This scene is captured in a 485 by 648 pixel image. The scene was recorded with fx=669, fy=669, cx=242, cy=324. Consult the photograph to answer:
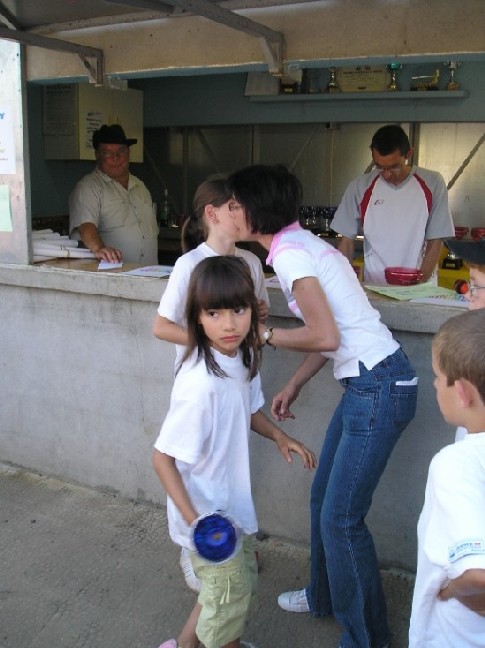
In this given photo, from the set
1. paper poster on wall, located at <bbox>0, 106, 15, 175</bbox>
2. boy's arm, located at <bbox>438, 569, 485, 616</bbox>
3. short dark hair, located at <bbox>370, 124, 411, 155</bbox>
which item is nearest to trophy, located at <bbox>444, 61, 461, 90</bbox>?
short dark hair, located at <bbox>370, 124, 411, 155</bbox>

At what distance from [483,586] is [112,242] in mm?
3706

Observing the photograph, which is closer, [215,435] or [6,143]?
[215,435]

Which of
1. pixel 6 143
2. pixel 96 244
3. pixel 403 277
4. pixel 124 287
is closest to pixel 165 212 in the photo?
pixel 96 244

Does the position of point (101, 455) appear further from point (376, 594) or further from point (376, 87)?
point (376, 87)

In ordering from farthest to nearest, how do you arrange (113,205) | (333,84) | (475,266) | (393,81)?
(333,84) → (393,81) → (113,205) → (475,266)

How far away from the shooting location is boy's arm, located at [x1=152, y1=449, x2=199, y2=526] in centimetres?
208

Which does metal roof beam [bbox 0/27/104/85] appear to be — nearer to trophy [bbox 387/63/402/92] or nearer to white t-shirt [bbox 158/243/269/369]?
white t-shirt [bbox 158/243/269/369]

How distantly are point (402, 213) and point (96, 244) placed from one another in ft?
6.16

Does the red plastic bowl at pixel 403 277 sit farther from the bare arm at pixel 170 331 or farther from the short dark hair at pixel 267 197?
the bare arm at pixel 170 331

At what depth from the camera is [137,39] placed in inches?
139

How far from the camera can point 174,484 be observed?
212 centimetres

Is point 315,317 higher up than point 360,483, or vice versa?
point 315,317

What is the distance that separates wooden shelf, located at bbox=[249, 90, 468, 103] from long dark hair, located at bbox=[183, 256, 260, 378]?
4.88 meters

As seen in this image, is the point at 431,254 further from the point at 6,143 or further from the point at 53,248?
the point at 6,143
